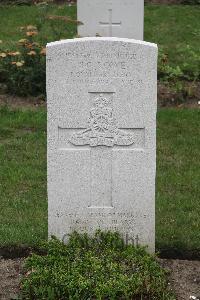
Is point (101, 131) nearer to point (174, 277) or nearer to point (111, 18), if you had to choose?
point (174, 277)

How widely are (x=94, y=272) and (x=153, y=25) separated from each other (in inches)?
350

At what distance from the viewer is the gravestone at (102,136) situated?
201 inches

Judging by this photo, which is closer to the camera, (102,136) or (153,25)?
(102,136)

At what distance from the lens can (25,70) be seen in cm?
965

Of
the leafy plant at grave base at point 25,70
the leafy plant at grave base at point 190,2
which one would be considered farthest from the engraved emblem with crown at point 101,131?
the leafy plant at grave base at point 190,2

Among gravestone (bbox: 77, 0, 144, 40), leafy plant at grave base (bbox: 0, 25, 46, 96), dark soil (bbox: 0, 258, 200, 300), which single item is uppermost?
gravestone (bbox: 77, 0, 144, 40)

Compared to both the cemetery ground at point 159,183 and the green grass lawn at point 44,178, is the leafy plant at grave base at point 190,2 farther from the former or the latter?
the green grass lawn at point 44,178

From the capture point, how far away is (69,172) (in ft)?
17.5

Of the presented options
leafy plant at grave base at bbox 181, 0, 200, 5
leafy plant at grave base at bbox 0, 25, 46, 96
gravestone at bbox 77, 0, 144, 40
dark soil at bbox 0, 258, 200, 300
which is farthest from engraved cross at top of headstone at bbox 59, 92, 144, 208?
leafy plant at grave base at bbox 181, 0, 200, 5

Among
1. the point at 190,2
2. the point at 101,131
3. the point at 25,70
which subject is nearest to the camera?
the point at 101,131

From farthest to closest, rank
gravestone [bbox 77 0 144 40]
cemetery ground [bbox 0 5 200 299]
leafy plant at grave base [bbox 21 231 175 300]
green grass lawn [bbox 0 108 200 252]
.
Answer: gravestone [bbox 77 0 144 40] < green grass lawn [bbox 0 108 200 252] < cemetery ground [bbox 0 5 200 299] < leafy plant at grave base [bbox 21 231 175 300]

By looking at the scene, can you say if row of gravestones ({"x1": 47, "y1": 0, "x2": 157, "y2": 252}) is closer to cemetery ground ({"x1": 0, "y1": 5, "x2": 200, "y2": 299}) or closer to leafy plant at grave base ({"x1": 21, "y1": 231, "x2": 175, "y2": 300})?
leafy plant at grave base ({"x1": 21, "y1": 231, "x2": 175, "y2": 300})

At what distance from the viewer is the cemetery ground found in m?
5.70

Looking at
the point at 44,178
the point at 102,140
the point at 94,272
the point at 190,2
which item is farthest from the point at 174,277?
the point at 190,2
